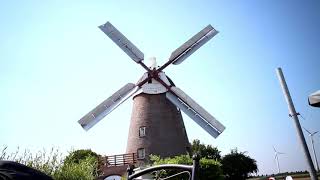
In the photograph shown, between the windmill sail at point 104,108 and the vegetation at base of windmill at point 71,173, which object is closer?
the vegetation at base of windmill at point 71,173

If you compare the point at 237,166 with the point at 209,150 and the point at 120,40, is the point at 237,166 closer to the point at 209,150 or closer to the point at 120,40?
the point at 209,150

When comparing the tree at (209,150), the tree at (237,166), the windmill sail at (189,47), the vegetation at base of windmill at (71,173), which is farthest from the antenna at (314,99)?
the tree at (237,166)

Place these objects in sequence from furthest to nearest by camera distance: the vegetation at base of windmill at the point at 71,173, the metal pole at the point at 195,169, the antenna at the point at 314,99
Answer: the vegetation at base of windmill at the point at 71,173, the antenna at the point at 314,99, the metal pole at the point at 195,169

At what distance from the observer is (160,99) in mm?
21938

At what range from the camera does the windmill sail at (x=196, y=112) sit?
20250 mm

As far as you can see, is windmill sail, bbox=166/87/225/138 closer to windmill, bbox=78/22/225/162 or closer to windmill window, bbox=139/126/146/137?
windmill, bbox=78/22/225/162

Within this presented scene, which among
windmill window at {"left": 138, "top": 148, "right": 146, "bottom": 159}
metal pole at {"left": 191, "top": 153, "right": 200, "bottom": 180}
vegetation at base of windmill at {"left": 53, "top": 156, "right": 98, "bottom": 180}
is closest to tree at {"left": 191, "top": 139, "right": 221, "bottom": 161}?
windmill window at {"left": 138, "top": 148, "right": 146, "bottom": 159}

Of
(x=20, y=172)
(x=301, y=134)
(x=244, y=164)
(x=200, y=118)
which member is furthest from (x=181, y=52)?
(x=244, y=164)

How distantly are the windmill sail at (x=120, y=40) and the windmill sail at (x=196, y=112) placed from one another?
13.0 ft

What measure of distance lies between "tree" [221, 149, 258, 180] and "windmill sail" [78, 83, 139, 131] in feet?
81.4

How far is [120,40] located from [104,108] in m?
5.50

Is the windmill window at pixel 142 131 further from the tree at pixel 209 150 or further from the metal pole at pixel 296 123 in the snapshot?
the tree at pixel 209 150

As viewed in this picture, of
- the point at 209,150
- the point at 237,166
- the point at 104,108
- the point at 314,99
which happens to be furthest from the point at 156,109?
the point at 237,166

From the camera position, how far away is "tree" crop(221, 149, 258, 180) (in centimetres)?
4131
